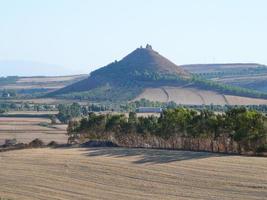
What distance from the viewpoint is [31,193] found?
48.1 meters

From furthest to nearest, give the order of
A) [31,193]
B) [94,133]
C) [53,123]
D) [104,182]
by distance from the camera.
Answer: [53,123], [94,133], [104,182], [31,193]

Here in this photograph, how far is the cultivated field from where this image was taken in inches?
4232

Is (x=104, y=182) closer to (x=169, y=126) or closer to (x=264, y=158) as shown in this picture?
(x=264, y=158)

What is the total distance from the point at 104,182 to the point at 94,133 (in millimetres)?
38527

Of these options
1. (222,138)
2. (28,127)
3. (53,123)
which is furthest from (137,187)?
(53,123)

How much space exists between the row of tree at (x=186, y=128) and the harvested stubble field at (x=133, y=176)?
470 cm

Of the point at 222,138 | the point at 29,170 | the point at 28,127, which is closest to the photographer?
the point at 29,170

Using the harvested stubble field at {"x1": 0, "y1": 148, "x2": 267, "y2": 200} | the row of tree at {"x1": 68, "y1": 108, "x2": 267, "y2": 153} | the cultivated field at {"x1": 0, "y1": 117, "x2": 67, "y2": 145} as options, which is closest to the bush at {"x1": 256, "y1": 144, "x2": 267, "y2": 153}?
the row of tree at {"x1": 68, "y1": 108, "x2": 267, "y2": 153}

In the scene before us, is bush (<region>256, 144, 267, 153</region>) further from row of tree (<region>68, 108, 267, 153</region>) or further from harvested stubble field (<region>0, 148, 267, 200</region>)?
harvested stubble field (<region>0, 148, 267, 200</region>)

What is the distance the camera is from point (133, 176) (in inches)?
2153

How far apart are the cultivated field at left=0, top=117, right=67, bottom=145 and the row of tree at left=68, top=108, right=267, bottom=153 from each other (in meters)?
8.79

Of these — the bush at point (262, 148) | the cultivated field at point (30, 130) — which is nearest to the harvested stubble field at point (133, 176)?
the bush at point (262, 148)

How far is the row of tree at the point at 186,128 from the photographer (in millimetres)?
67250

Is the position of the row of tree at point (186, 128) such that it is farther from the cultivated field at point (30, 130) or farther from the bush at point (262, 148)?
the cultivated field at point (30, 130)
